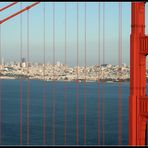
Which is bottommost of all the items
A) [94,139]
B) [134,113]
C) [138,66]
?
[94,139]

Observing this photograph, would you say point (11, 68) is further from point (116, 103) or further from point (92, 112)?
point (92, 112)

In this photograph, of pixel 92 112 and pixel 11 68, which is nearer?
pixel 92 112

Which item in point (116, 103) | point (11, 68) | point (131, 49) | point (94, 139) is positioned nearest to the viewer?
point (131, 49)

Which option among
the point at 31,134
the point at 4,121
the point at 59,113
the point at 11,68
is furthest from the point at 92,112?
the point at 11,68

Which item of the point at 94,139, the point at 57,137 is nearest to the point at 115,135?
the point at 94,139

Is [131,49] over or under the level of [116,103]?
over

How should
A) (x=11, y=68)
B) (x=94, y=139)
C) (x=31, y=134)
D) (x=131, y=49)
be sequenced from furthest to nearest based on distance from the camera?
(x=11, y=68), (x=31, y=134), (x=94, y=139), (x=131, y=49)

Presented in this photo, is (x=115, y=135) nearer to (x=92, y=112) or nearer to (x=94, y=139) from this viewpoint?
(x=94, y=139)
